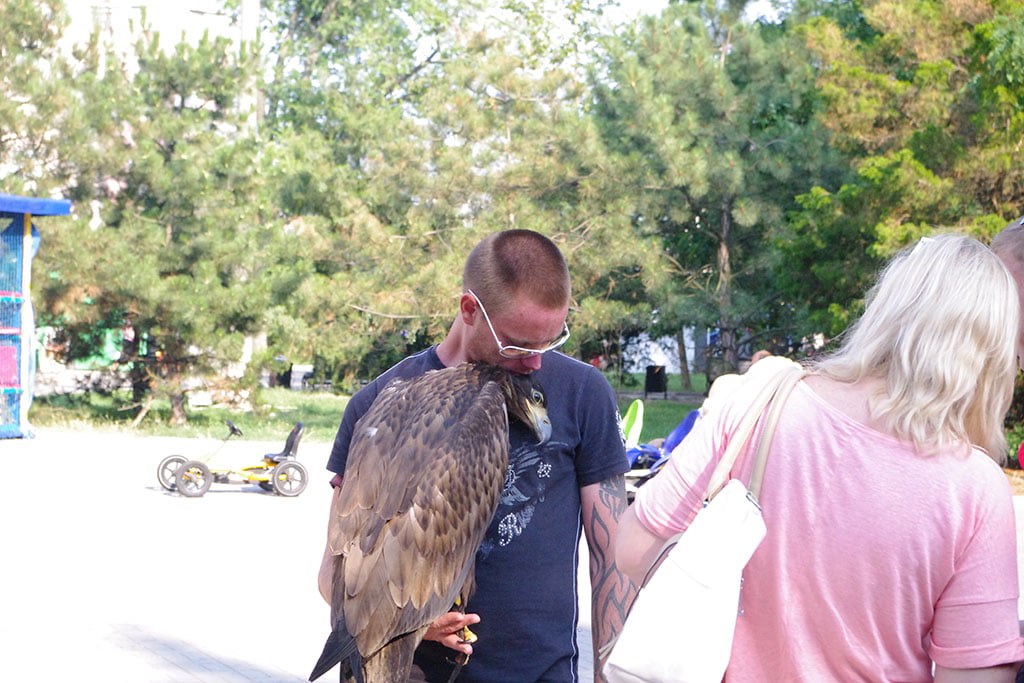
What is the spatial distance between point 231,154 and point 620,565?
65.2 feet

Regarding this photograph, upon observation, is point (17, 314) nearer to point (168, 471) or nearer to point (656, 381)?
point (168, 471)

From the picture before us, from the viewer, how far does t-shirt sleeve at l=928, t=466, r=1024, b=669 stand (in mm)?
1922

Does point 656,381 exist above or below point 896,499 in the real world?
below

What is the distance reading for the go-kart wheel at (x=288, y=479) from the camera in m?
13.2

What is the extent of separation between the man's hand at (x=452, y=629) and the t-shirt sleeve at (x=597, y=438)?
0.46 meters

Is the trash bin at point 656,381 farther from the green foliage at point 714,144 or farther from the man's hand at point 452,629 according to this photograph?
the man's hand at point 452,629

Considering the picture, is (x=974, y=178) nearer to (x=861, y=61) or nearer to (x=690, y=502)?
(x=861, y=61)

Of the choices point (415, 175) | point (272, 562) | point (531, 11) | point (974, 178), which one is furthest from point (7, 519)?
point (531, 11)

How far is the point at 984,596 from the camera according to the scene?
6.32 ft

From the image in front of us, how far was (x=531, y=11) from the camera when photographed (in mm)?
40688

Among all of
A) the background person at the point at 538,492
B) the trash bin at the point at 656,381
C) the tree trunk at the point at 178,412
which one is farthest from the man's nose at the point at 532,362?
the trash bin at the point at 656,381

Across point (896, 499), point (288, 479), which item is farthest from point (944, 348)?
point (288, 479)

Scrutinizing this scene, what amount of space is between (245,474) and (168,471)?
2.95 ft

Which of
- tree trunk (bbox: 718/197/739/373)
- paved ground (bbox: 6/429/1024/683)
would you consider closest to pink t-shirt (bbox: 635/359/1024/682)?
paved ground (bbox: 6/429/1024/683)
